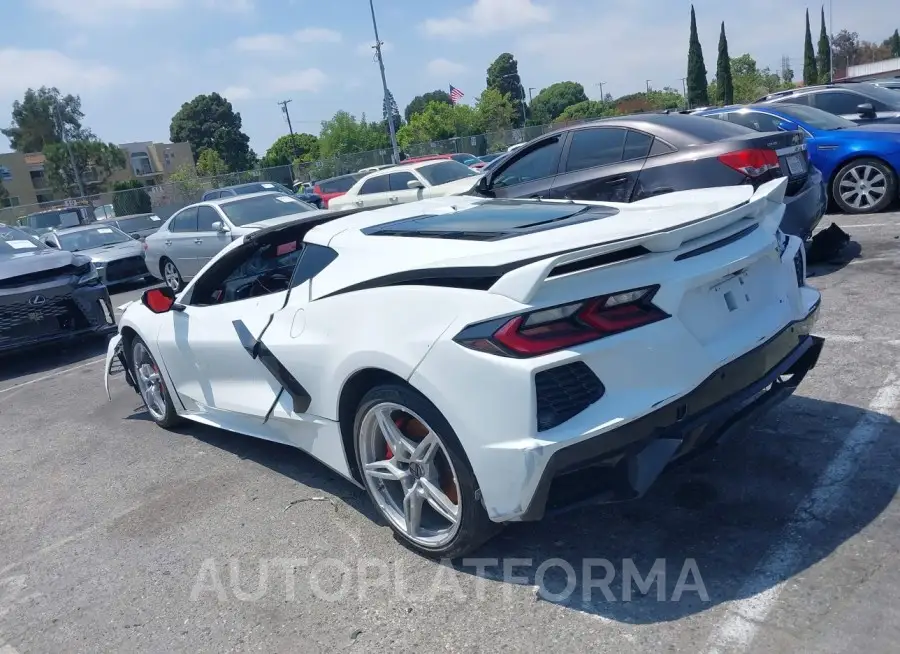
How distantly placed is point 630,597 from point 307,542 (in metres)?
1.49

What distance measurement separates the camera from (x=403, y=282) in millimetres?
3021

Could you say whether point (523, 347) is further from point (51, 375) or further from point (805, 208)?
point (51, 375)

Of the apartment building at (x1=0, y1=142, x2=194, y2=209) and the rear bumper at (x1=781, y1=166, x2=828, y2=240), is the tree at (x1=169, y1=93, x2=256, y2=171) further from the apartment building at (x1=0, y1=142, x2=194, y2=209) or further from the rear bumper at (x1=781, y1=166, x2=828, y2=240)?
the rear bumper at (x1=781, y1=166, x2=828, y2=240)

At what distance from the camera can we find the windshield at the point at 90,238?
593 inches

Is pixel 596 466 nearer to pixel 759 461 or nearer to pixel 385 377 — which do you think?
pixel 385 377

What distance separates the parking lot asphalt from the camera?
8.63ft

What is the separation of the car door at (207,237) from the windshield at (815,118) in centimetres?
822


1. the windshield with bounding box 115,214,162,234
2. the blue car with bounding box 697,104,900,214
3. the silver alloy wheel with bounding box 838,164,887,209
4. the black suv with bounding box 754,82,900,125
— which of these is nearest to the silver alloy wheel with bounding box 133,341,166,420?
the blue car with bounding box 697,104,900,214

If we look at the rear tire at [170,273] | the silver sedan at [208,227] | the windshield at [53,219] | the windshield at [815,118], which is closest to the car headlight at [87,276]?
the silver sedan at [208,227]

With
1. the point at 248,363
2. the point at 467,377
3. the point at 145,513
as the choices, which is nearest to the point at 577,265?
the point at 467,377

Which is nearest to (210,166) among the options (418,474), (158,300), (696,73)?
(696,73)

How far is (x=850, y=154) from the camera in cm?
907

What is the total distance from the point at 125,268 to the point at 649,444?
539 inches

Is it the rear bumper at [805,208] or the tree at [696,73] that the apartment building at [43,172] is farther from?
the rear bumper at [805,208]
